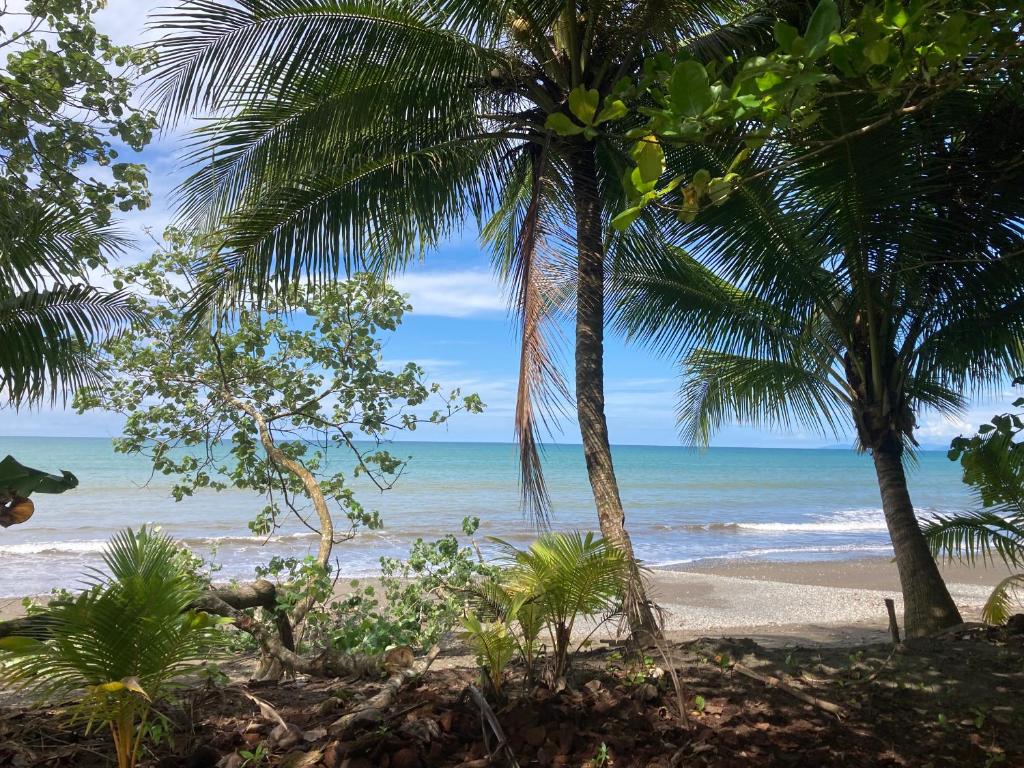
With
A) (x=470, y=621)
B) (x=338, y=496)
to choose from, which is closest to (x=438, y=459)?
(x=338, y=496)

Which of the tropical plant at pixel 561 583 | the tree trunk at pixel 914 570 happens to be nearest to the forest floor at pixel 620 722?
the tropical plant at pixel 561 583

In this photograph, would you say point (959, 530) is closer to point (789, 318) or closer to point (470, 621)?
point (789, 318)

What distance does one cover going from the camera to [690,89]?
207 cm

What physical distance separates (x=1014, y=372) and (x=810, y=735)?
189 inches

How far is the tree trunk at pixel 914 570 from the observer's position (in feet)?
18.8

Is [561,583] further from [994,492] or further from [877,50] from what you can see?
[994,492]

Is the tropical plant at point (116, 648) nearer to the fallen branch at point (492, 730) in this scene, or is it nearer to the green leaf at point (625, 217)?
the fallen branch at point (492, 730)

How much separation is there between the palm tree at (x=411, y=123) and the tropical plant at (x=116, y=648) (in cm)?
269

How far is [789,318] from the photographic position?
20.5ft

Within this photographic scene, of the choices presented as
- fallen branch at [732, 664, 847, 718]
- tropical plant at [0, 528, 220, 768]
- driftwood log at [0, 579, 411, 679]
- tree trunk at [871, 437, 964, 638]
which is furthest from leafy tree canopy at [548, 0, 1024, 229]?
tree trunk at [871, 437, 964, 638]

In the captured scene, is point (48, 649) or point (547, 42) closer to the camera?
point (48, 649)

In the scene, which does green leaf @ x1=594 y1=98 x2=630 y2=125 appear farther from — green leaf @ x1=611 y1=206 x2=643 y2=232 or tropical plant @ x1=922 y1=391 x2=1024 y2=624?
tropical plant @ x1=922 y1=391 x2=1024 y2=624

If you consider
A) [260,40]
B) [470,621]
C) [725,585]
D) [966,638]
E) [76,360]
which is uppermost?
[260,40]

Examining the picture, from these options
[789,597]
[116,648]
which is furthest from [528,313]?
[789,597]
